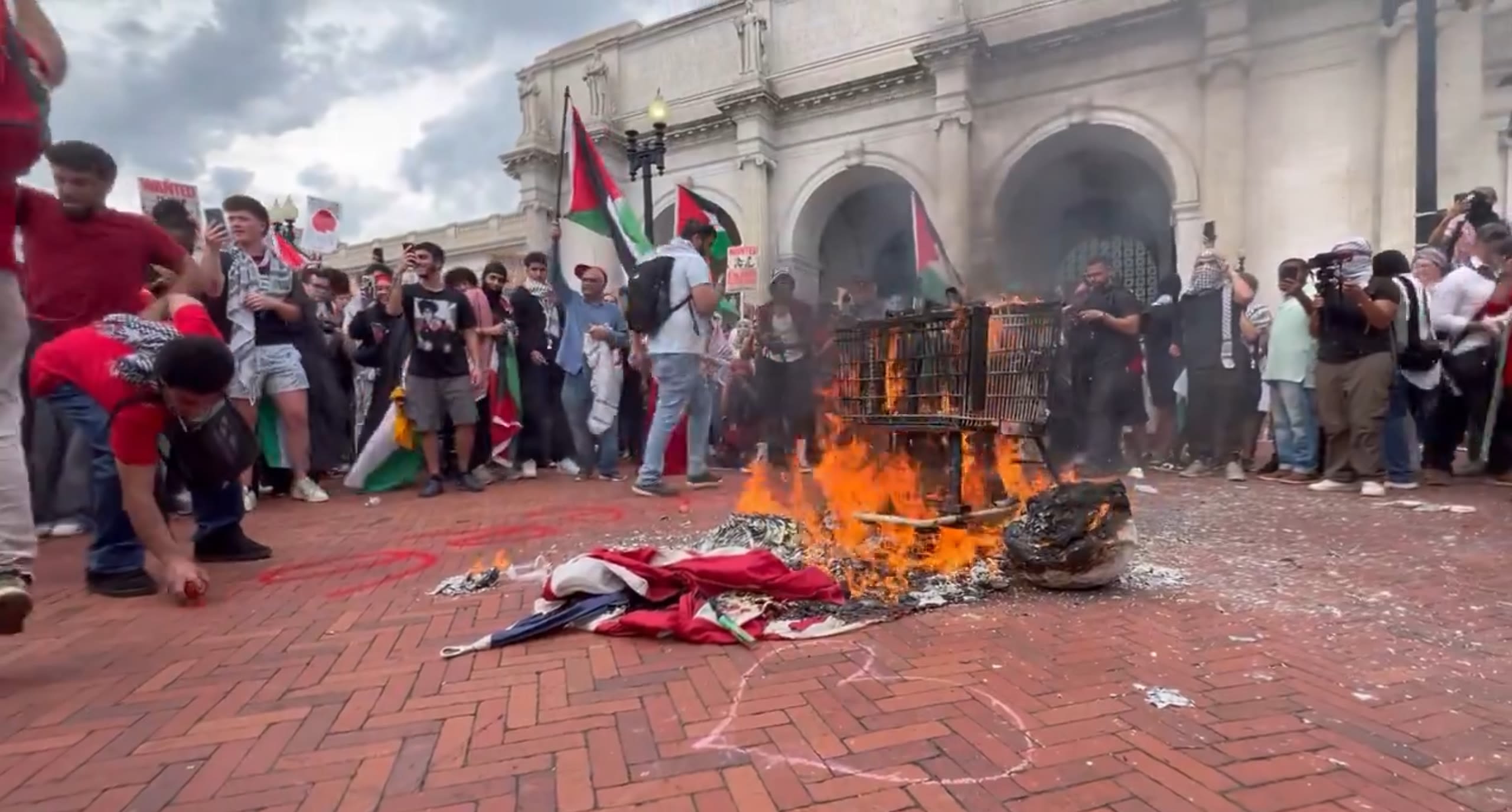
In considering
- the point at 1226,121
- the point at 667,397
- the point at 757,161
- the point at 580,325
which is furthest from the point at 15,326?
the point at 757,161

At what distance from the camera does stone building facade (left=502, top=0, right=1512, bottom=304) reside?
11.0 meters

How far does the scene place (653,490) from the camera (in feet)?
19.6

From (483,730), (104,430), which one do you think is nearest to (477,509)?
(104,430)

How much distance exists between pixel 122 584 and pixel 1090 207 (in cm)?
1648

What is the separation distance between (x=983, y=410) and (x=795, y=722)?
2345 millimetres

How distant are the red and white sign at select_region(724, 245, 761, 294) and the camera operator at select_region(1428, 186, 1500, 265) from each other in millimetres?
7064

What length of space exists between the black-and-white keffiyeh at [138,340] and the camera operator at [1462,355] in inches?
318

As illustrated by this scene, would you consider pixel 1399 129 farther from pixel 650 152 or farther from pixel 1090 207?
pixel 650 152

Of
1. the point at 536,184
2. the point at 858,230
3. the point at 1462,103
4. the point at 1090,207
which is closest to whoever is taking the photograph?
the point at 1462,103

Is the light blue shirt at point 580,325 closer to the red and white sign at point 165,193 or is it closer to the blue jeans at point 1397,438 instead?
the red and white sign at point 165,193

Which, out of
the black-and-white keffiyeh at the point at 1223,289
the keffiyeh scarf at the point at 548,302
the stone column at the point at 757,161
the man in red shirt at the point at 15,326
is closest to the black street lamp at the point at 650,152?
the keffiyeh scarf at the point at 548,302

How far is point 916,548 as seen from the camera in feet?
12.2

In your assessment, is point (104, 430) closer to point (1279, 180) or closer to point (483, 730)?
point (483, 730)

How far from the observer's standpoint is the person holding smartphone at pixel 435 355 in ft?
20.7
